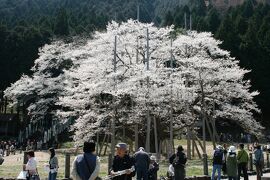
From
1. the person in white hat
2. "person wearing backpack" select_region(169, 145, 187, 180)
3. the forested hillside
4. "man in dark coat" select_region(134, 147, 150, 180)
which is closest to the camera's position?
"man in dark coat" select_region(134, 147, 150, 180)

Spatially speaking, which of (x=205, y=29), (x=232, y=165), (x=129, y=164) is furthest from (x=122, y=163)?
(x=205, y=29)

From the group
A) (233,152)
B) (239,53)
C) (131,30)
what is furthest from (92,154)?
(239,53)

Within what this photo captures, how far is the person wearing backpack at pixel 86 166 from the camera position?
19.5 feet

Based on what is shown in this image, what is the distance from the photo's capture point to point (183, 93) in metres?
23.6

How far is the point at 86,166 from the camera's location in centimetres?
596

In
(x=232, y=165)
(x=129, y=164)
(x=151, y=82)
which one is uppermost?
(x=151, y=82)

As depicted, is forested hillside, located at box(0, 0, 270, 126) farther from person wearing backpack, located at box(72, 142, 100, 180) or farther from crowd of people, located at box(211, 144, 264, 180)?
person wearing backpack, located at box(72, 142, 100, 180)

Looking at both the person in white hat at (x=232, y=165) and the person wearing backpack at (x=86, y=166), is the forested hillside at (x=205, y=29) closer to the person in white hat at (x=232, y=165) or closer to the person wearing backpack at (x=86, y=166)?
the person in white hat at (x=232, y=165)

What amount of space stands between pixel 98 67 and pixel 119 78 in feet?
6.25

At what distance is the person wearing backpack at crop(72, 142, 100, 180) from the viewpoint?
234 inches

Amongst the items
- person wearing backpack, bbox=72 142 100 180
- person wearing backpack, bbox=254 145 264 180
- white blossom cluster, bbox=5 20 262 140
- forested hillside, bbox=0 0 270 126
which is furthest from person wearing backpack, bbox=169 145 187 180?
forested hillside, bbox=0 0 270 126

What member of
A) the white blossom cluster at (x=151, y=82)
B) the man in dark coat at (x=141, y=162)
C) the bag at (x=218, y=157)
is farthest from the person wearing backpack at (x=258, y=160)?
the white blossom cluster at (x=151, y=82)

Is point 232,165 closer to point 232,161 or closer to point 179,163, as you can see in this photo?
point 232,161

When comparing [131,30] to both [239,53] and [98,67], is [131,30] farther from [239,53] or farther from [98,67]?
[239,53]
